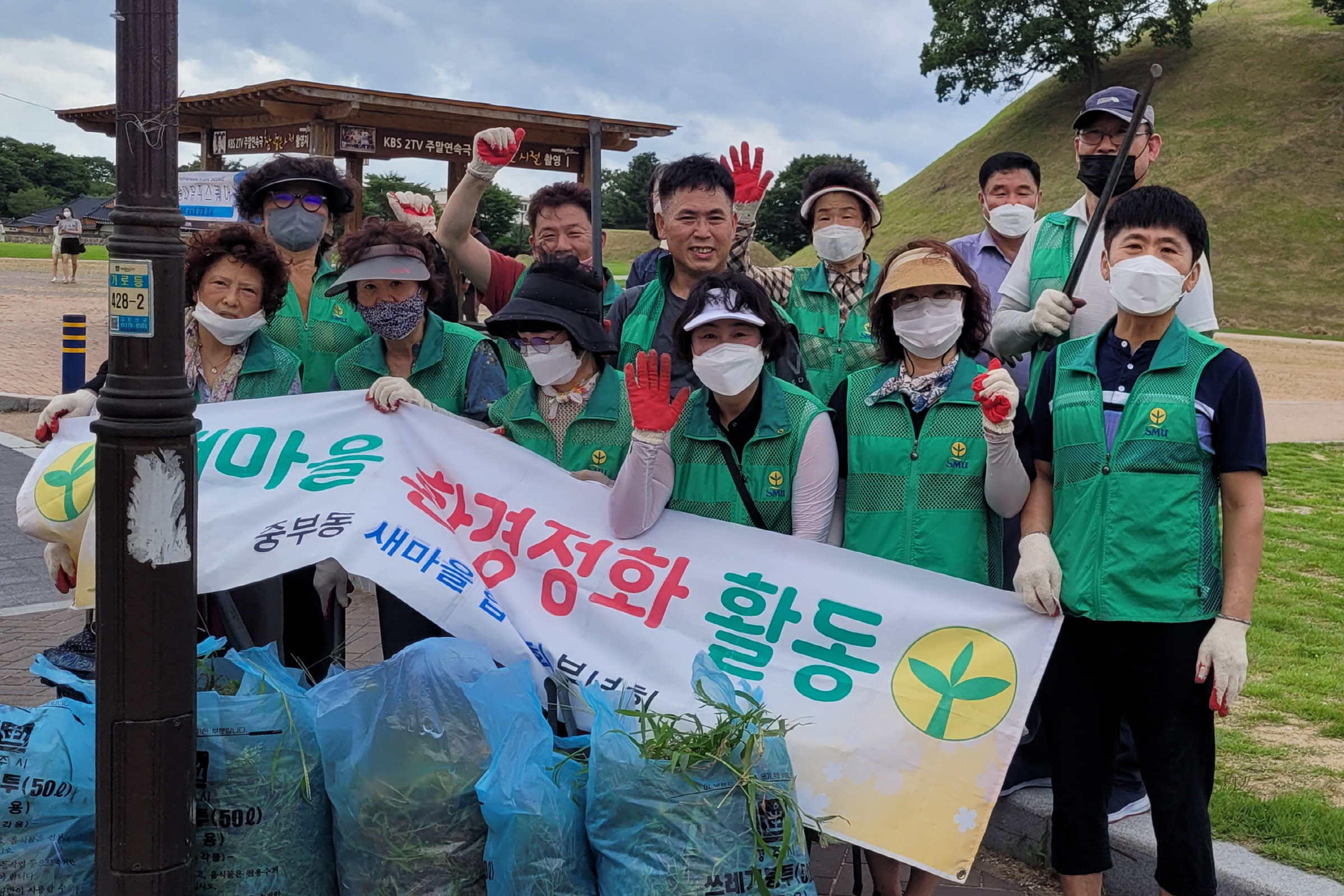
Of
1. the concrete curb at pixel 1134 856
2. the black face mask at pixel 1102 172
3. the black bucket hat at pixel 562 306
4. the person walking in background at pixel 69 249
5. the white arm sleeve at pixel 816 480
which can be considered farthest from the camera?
the person walking in background at pixel 69 249

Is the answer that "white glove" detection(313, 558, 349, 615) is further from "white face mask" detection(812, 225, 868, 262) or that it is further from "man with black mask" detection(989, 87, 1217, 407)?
"man with black mask" detection(989, 87, 1217, 407)

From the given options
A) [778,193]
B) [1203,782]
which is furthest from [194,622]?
[778,193]

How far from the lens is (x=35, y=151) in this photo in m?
96.9

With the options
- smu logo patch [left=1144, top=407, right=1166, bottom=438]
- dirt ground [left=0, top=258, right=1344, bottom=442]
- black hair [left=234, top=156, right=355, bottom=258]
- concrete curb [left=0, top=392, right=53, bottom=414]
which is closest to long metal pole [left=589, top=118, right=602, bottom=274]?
black hair [left=234, top=156, right=355, bottom=258]

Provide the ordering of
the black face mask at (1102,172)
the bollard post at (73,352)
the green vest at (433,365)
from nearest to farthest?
the black face mask at (1102,172)
the green vest at (433,365)
the bollard post at (73,352)

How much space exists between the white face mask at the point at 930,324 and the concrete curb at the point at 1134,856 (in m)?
1.52

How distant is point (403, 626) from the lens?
3.83 m

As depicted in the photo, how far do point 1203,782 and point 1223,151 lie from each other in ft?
181

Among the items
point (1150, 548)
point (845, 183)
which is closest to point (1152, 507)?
point (1150, 548)

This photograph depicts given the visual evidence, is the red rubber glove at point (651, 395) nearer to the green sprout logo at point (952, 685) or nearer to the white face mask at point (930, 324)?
the white face mask at point (930, 324)

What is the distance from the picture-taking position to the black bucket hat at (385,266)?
405 cm

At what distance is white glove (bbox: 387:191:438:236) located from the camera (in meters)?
5.83

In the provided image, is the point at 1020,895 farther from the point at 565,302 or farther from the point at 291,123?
the point at 291,123

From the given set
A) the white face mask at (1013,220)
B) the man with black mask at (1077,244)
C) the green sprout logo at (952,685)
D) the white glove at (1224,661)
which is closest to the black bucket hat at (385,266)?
the man with black mask at (1077,244)
